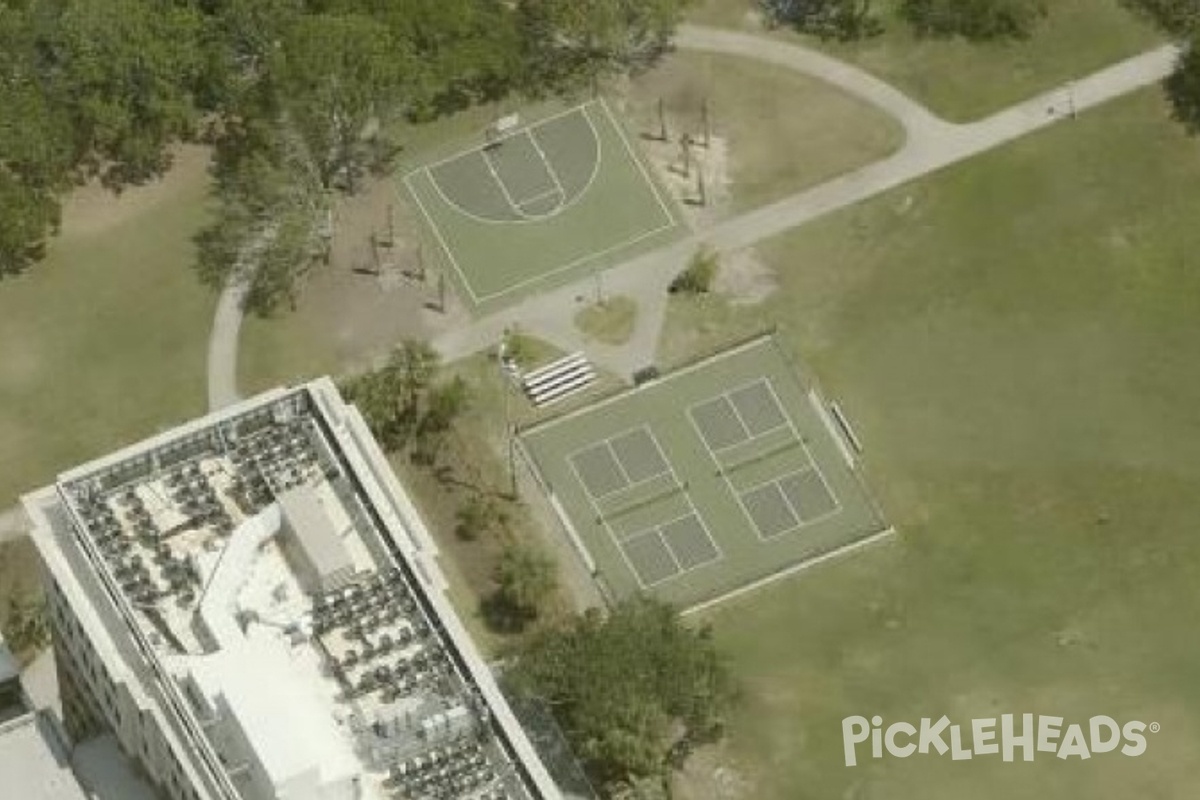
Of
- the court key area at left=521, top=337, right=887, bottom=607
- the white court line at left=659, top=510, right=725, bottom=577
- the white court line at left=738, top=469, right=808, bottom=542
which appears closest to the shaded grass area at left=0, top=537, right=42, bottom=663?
the court key area at left=521, top=337, right=887, bottom=607

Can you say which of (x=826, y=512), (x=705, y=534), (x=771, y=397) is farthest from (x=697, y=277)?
(x=826, y=512)

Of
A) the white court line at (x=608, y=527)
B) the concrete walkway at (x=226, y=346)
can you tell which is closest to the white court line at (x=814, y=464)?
the white court line at (x=608, y=527)

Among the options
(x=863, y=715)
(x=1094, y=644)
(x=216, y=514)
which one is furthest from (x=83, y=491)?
(x=1094, y=644)

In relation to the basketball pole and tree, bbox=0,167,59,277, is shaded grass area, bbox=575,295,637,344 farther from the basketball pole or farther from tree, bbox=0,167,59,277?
tree, bbox=0,167,59,277

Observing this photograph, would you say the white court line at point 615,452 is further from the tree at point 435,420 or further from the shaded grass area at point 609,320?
the tree at point 435,420

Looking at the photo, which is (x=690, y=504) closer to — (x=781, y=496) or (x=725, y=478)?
(x=725, y=478)
